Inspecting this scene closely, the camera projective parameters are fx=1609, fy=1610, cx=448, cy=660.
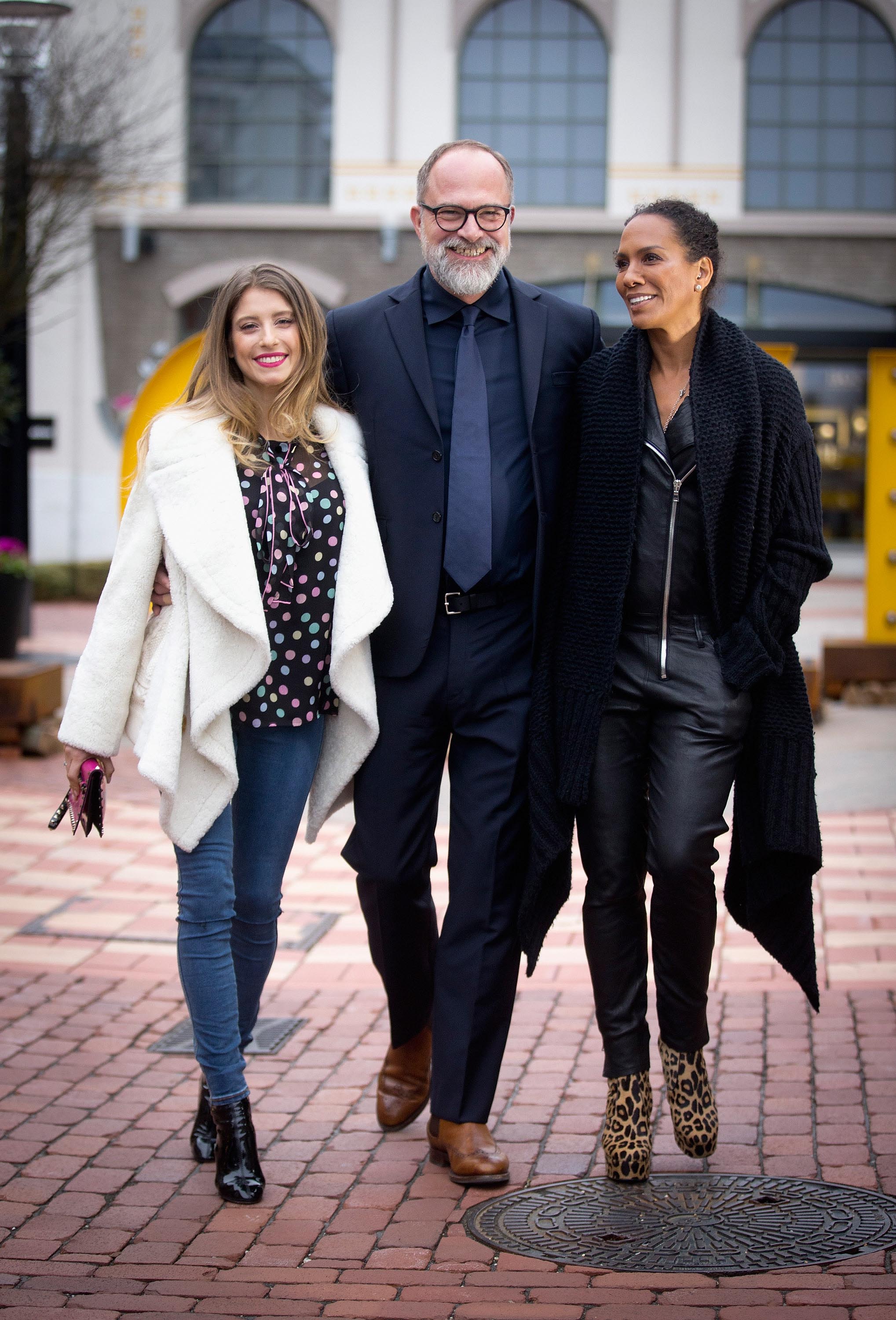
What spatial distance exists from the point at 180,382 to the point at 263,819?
574cm

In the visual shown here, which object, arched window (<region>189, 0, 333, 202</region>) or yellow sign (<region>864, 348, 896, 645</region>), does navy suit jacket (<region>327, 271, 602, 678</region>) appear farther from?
arched window (<region>189, 0, 333, 202</region>)

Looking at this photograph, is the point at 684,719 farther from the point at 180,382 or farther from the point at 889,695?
the point at 889,695

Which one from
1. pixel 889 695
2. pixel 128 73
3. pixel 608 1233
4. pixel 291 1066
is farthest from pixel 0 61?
pixel 608 1233

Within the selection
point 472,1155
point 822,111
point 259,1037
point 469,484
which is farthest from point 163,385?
point 822,111

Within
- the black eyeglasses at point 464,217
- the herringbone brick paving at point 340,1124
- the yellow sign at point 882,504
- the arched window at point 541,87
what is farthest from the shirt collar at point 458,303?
the arched window at point 541,87

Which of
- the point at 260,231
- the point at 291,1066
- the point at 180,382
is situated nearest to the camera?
the point at 291,1066

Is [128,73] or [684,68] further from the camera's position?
[684,68]

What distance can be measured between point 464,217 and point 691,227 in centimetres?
53

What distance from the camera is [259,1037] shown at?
15.4ft

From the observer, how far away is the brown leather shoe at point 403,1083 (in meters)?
3.96

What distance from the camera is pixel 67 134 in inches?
651

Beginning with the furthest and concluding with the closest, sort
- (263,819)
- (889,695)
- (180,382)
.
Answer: (889,695)
(180,382)
(263,819)

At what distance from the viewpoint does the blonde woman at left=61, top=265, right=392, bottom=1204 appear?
11.3 feet

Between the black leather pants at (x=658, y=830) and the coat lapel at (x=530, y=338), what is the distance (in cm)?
58
